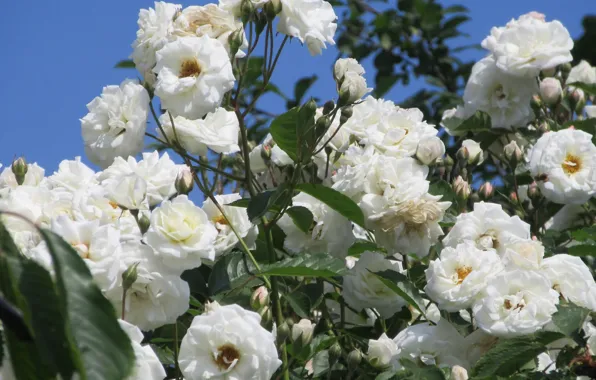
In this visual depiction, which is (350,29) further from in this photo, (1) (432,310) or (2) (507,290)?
(2) (507,290)

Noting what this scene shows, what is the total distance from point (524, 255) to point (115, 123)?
0.85 metres

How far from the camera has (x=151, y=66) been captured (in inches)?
71.4

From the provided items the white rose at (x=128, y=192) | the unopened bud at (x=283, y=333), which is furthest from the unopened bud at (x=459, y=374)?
the white rose at (x=128, y=192)

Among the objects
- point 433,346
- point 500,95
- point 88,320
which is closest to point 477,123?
point 500,95

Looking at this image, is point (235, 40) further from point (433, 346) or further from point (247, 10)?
point (433, 346)

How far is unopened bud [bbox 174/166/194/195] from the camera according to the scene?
6.01ft

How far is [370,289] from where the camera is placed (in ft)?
6.13

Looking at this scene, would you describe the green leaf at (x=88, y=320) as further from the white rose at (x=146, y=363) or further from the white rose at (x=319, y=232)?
the white rose at (x=319, y=232)

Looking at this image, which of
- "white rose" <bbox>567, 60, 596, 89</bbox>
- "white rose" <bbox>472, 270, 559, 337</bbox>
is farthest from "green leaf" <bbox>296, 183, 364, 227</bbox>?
"white rose" <bbox>567, 60, 596, 89</bbox>

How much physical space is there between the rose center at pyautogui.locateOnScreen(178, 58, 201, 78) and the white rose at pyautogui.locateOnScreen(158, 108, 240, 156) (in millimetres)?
147

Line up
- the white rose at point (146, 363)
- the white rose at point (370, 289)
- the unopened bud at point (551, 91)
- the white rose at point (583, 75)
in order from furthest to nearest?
the white rose at point (583, 75)
the unopened bud at point (551, 91)
the white rose at point (370, 289)
the white rose at point (146, 363)

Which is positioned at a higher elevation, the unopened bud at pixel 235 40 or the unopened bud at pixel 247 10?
the unopened bud at pixel 247 10

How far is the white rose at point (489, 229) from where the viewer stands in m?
1.91

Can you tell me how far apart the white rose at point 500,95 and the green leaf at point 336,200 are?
95 cm
